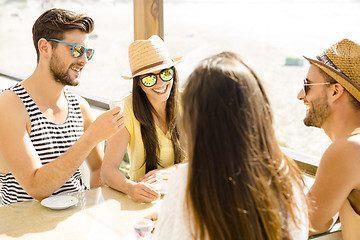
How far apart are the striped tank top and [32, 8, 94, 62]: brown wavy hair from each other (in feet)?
1.02

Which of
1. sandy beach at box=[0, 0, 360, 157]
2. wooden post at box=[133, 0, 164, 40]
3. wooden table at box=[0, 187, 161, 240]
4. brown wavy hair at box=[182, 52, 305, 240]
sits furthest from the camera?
sandy beach at box=[0, 0, 360, 157]

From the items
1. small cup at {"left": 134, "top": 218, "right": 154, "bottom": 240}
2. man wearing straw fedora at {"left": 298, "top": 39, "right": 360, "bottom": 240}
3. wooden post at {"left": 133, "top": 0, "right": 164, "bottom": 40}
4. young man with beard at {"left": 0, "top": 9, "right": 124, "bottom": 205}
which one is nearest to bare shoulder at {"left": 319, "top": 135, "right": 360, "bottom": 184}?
man wearing straw fedora at {"left": 298, "top": 39, "right": 360, "bottom": 240}

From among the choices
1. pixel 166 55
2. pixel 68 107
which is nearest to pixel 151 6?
pixel 166 55

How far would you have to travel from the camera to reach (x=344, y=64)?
1.51 meters

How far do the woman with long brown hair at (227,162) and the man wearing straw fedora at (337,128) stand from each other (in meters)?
0.45

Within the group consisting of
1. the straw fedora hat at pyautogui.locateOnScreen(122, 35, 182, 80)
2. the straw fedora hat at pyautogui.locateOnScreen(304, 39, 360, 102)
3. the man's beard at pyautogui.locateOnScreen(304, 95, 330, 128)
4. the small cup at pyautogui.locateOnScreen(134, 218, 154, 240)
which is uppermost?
the straw fedora hat at pyautogui.locateOnScreen(304, 39, 360, 102)

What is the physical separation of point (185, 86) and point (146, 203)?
35.7 inches

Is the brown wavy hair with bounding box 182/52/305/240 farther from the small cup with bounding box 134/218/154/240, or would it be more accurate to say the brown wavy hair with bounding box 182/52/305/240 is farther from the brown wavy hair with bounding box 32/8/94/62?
the brown wavy hair with bounding box 32/8/94/62

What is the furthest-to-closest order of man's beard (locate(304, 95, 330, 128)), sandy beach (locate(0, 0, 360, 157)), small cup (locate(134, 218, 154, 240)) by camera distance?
sandy beach (locate(0, 0, 360, 157))
man's beard (locate(304, 95, 330, 128))
small cup (locate(134, 218, 154, 240))

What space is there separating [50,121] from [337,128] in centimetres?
137

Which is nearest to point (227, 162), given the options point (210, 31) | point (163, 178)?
point (163, 178)

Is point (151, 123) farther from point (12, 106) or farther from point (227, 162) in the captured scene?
point (227, 162)

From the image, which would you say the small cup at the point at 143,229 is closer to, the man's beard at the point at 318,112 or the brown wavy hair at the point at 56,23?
the man's beard at the point at 318,112

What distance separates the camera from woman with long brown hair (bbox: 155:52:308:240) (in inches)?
35.0
